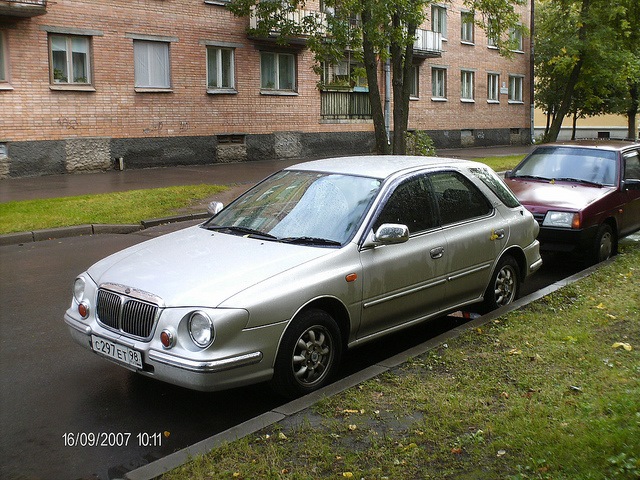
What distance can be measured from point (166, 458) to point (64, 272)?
6078mm

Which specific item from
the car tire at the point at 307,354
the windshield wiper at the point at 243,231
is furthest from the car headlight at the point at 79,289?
the car tire at the point at 307,354

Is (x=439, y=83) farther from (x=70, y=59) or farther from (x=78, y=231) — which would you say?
(x=78, y=231)

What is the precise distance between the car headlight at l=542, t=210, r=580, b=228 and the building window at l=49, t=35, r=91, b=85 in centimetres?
1655

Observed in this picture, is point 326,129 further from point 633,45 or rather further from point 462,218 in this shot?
point 462,218

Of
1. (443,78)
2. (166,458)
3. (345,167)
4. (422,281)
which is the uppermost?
(443,78)

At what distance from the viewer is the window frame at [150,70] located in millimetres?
24141

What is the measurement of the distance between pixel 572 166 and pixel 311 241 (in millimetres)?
6559

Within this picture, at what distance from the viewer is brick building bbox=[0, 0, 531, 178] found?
21234mm

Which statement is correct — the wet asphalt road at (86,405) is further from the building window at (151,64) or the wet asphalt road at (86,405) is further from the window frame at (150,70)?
the building window at (151,64)

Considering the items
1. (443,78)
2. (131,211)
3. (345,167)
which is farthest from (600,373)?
(443,78)

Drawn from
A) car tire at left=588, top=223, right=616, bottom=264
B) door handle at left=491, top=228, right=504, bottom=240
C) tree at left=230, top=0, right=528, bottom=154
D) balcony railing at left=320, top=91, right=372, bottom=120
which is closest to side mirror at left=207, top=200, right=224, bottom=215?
door handle at left=491, top=228, right=504, bottom=240

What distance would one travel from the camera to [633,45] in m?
29.1

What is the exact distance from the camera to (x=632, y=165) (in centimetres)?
1123

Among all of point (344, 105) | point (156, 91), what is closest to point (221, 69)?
point (156, 91)
